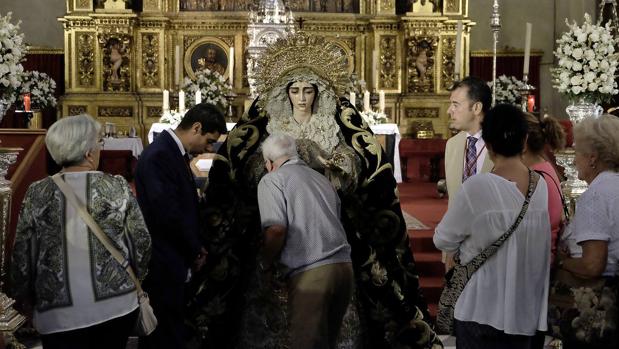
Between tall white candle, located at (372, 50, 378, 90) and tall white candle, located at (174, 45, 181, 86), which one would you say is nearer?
tall white candle, located at (174, 45, 181, 86)

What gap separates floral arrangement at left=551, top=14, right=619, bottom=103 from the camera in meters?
7.91

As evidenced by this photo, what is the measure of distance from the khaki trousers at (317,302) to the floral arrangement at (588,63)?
4393 mm

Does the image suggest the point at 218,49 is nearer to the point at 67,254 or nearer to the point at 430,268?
the point at 430,268

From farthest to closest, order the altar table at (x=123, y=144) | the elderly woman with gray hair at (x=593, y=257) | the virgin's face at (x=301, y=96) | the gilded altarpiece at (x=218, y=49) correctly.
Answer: the gilded altarpiece at (x=218, y=49), the altar table at (x=123, y=144), the virgin's face at (x=301, y=96), the elderly woman with gray hair at (x=593, y=257)

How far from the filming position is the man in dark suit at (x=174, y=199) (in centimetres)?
498

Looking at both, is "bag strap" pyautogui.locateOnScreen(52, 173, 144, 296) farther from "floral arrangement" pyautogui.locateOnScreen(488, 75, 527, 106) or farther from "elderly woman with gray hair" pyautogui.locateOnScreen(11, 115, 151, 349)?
"floral arrangement" pyautogui.locateOnScreen(488, 75, 527, 106)

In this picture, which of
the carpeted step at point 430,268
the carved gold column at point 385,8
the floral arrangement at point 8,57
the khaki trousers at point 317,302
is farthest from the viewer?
the carved gold column at point 385,8

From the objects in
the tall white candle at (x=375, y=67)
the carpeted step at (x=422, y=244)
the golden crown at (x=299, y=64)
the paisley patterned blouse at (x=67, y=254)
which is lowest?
the carpeted step at (x=422, y=244)

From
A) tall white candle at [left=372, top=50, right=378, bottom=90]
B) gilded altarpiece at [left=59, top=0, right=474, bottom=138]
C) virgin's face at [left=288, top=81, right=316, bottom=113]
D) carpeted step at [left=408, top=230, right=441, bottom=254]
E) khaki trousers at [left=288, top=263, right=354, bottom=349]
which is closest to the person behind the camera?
khaki trousers at [left=288, top=263, right=354, bottom=349]

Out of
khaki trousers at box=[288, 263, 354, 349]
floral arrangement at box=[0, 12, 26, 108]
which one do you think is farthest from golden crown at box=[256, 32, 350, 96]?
floral arrangement at box=[0, 12, 26, 108]

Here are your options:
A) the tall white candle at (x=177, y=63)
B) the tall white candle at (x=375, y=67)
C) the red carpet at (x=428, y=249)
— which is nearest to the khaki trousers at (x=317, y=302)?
the red carpet at (x=428, y=249)

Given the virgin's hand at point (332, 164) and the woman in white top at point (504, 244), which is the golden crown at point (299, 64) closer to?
the virgin's hand at point (332, 164)

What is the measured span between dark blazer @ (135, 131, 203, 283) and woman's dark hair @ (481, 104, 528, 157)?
6.12ft

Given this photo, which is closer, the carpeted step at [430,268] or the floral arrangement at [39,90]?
the carpeted step at [430,268]
